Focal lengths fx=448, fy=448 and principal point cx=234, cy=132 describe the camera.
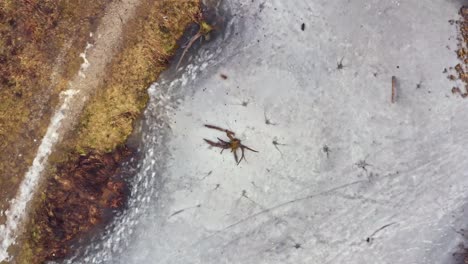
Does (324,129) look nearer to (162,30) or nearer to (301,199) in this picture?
(301,199)

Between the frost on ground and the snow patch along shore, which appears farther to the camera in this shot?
the snow patch along shore

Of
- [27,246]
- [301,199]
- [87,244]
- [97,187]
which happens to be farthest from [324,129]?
[27,246]

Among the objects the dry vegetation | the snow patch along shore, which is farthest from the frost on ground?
the dry vegetation

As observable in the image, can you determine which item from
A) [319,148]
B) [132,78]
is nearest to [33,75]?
[132,78]

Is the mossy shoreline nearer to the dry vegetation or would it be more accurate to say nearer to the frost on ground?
the dry vegetation

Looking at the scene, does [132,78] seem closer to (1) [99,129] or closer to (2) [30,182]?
(1) [99,129]

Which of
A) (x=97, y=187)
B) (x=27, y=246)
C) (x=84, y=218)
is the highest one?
(x=97, y=187)

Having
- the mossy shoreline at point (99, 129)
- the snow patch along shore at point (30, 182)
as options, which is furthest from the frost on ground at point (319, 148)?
the snow patch along shore at point (30, 182)
